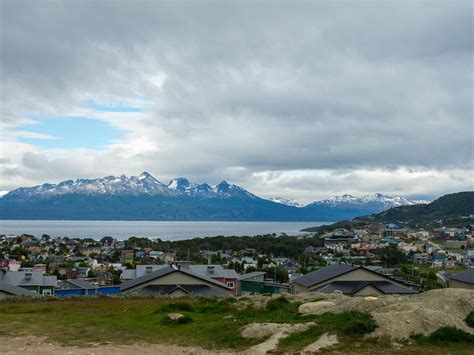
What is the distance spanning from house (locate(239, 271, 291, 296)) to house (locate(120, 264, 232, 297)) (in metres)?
11.0

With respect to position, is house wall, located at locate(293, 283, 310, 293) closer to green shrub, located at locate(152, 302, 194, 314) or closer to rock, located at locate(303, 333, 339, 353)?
green shrub, located at locate(152, 302, 194, 314)

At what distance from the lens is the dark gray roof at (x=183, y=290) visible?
33188mm

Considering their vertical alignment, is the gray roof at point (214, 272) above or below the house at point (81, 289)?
above

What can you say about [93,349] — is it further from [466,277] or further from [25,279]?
[25,279]

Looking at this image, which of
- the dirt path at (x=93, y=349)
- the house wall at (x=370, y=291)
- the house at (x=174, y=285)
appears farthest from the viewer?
the house at (x=174, y=285)

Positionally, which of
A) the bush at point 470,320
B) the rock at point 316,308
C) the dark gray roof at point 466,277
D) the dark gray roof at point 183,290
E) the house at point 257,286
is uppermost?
the bush at point 470,320

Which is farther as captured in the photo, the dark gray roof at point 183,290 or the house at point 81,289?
the house at point 81,289

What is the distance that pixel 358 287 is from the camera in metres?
33.3

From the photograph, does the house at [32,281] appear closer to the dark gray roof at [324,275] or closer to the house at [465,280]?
the dark gray roof at [324,275]

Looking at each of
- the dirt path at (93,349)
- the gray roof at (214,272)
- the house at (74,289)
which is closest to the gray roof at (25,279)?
the house at (74,289)

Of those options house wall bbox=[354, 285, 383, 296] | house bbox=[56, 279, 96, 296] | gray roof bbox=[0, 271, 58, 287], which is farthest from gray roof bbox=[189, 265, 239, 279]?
house wall bbox=[354, 285, 383, 296]

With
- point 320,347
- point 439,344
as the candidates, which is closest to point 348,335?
point 320,347

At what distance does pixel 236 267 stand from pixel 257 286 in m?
33.0

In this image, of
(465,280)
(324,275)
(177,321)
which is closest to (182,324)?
(177,321)
